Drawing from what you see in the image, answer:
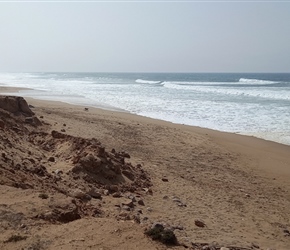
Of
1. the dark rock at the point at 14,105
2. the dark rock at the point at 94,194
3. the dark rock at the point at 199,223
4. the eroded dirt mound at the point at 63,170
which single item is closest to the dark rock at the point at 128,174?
the eroded dirt mound at the point at 63,170

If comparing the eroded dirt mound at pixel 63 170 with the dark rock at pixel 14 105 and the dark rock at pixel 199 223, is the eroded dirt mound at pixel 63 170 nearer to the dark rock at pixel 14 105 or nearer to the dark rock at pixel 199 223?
the dark rock at pixel 14 105

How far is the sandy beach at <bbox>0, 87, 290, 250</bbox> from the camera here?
471 centimetres

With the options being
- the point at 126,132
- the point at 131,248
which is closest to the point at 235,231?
the point at 131,248

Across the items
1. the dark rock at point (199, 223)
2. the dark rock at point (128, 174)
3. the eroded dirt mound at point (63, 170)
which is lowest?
the dark rock at point (199, 223)

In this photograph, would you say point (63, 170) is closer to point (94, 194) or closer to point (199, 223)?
point (94, 194)

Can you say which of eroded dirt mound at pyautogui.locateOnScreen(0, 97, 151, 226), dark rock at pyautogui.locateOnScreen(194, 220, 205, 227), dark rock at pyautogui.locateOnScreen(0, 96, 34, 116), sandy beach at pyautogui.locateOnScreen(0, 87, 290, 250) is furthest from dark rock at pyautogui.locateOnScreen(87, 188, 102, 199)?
dark rock at pyautogui.locateOnScreen(0, 96, 34, 116)

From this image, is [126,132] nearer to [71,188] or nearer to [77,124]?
[77,124]

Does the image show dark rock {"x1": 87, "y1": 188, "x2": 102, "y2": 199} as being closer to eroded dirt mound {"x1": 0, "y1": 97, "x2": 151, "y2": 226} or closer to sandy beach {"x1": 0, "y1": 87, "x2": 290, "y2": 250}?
eroded dirt mound {"x1": 0, "y1": 97, "x2": 151, "y2": 226}

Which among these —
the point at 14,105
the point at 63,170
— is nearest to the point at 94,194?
the point at 63,170

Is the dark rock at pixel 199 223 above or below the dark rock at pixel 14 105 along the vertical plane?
below

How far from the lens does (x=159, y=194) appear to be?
24.9 ft

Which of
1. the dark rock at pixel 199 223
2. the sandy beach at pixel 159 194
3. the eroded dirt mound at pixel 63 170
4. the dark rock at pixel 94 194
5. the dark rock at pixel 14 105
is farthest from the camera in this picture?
the dark rock at pixel 14 105

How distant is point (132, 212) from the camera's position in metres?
6.25

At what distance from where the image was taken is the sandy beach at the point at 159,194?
4.71 metres
